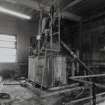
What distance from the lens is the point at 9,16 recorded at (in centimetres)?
719

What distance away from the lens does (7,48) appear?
281 inches

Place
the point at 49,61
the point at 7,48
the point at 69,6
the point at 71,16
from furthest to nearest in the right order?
the point at 7,48, the point at 71,16, the point at 69,6, the point at 49,61

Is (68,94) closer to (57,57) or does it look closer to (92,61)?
(57,57)

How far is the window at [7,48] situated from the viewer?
6964mm

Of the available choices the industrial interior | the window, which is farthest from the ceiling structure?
the window

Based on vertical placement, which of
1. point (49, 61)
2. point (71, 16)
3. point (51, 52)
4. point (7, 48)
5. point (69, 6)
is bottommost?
point (49, 61)

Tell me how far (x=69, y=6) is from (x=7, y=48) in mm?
4285

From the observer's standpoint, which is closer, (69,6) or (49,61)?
(49,61)

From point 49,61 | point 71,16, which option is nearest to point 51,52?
point 49,61

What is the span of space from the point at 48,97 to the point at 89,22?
4.77 meters

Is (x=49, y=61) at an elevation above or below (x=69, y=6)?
below

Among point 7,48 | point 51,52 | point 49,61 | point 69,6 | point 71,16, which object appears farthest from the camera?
point 7,48

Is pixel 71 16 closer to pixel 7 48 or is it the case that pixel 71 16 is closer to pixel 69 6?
pixel 69 6

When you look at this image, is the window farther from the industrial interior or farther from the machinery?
the machinery
